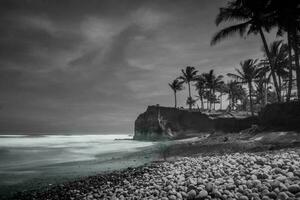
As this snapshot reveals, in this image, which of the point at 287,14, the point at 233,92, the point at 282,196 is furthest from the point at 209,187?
the point at 233,92

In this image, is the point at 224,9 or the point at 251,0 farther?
the point at 224,9

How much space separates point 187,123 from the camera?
49438 mm

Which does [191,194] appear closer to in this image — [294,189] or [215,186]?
[215,186]

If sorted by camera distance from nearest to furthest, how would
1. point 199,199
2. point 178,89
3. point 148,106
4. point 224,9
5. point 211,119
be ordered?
point 199,199 < point 224,9 < point 211,119 < point 148,106 < point 178,89

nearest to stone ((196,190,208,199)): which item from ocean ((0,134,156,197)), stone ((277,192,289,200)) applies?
stone ((277,192,289,200))

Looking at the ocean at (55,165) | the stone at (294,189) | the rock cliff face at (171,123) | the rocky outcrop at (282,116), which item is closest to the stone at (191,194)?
the stone at (294,189)

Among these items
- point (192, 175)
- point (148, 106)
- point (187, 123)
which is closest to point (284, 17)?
point (192, 175)

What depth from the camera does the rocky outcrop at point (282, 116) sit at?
19203 mm

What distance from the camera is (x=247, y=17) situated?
842 inches

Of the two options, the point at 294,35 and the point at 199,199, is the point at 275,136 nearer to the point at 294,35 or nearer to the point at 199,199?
the point at 294,35

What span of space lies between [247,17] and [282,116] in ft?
32.9

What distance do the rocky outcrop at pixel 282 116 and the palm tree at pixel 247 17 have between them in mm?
2397

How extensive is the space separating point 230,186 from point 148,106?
49968 mm

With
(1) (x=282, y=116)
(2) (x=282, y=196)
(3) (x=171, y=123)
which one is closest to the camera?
(2) (x=282, y=196)
